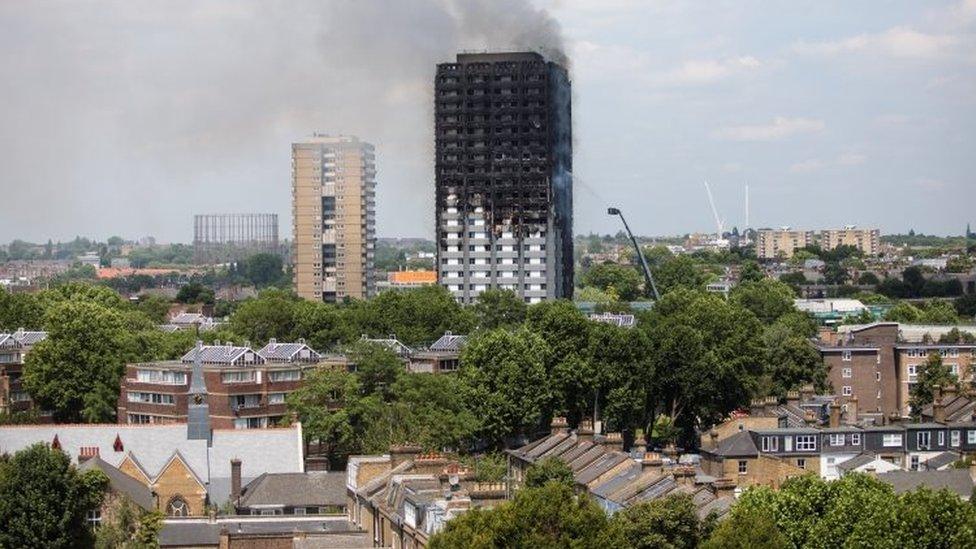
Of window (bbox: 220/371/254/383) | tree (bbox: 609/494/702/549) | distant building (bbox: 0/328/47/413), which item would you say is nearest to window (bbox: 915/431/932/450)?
window (bbox: 220/371/254/383)

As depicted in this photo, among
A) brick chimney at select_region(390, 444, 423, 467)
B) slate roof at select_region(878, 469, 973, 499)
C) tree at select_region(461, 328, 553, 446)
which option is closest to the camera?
brick chimney at select_region(390, 444, 423, 467)

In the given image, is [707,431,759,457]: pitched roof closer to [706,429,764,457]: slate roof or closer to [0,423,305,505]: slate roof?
[706,429,764,457]: slate roof

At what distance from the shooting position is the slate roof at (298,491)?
85.0 meters

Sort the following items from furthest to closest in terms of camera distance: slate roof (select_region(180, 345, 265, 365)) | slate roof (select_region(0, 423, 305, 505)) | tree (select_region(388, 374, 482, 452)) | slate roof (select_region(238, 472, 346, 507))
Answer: slate roof (select_region(180, 345, 265, 365)), tree (select_region(388, 374, 482, 452)), slate roof (select_region(0, 423, 305, 505)), slate roof (select_region(238, 472, 346, 507))

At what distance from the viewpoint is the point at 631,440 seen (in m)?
122

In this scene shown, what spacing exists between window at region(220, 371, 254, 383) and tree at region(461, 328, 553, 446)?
38.7 ft

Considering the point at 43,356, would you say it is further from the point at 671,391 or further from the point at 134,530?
the point at 134,530

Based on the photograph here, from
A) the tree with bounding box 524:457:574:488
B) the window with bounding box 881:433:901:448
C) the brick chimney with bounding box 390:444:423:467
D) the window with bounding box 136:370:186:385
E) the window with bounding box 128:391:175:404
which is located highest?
the window with bounding box 136:370:186:385

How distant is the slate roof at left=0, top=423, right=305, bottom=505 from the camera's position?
92875mm

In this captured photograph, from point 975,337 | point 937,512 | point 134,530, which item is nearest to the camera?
point 937,512

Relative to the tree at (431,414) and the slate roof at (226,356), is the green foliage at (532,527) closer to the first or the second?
the tree at (431,414)

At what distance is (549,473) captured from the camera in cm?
8338

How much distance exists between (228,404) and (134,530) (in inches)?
1612

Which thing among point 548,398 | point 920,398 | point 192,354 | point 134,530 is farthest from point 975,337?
point 134,530
